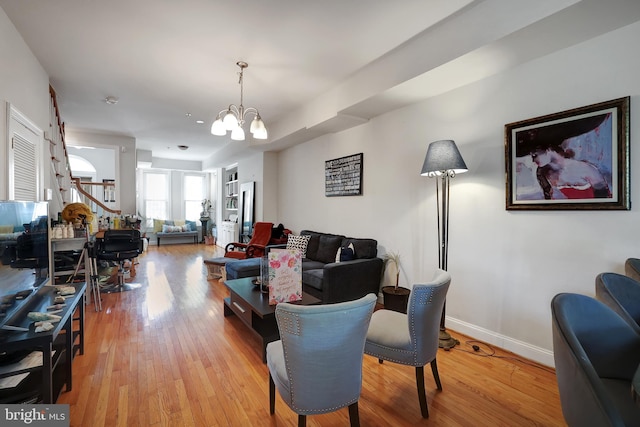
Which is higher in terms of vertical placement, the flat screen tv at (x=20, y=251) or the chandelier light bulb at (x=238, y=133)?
the chandelier light bulb at (x=238, y=133)

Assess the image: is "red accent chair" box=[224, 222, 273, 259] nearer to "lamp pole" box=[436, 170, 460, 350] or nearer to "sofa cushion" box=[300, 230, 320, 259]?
"sofa cushion" box=[300, 230, 320, 259]

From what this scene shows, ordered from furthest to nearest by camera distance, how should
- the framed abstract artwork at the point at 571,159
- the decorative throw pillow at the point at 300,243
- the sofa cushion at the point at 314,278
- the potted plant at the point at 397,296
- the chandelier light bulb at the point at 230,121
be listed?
1. the decorative throw pillow at the point at 300,243
2. the sofa cushion at the point at 314,278
3. the potted plant at the point at 397,296
4. the chandelier light bulb at the point at 230,121
5. the framed abstract artwork at the point at 571,159

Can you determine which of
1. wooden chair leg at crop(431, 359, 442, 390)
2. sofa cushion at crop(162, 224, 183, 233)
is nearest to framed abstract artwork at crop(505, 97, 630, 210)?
wooden chair leg at crop(431, 359, 442, 390)

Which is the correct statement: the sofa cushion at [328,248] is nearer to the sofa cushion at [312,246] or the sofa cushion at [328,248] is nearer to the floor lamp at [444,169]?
the sofa cushion at [312,246]

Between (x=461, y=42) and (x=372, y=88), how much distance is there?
40.4 inches

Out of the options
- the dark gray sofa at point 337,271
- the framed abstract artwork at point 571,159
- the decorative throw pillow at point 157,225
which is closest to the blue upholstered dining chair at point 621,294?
the framed abstract artwork at point 571,159

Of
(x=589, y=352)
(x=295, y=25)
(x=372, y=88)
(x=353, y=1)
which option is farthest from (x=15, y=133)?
(x=589, y=352)

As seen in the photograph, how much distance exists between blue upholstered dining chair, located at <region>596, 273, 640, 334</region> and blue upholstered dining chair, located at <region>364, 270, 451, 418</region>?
825 mm

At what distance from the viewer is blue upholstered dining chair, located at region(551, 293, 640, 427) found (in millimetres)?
1029

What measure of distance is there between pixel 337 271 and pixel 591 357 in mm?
2220

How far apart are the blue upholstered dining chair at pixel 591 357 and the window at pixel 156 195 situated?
1086 cm

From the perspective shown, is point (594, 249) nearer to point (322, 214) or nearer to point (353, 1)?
point (353, 1)

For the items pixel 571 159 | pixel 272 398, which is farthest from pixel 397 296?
pixel 571 159

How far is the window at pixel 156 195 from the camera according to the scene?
9734 mm
